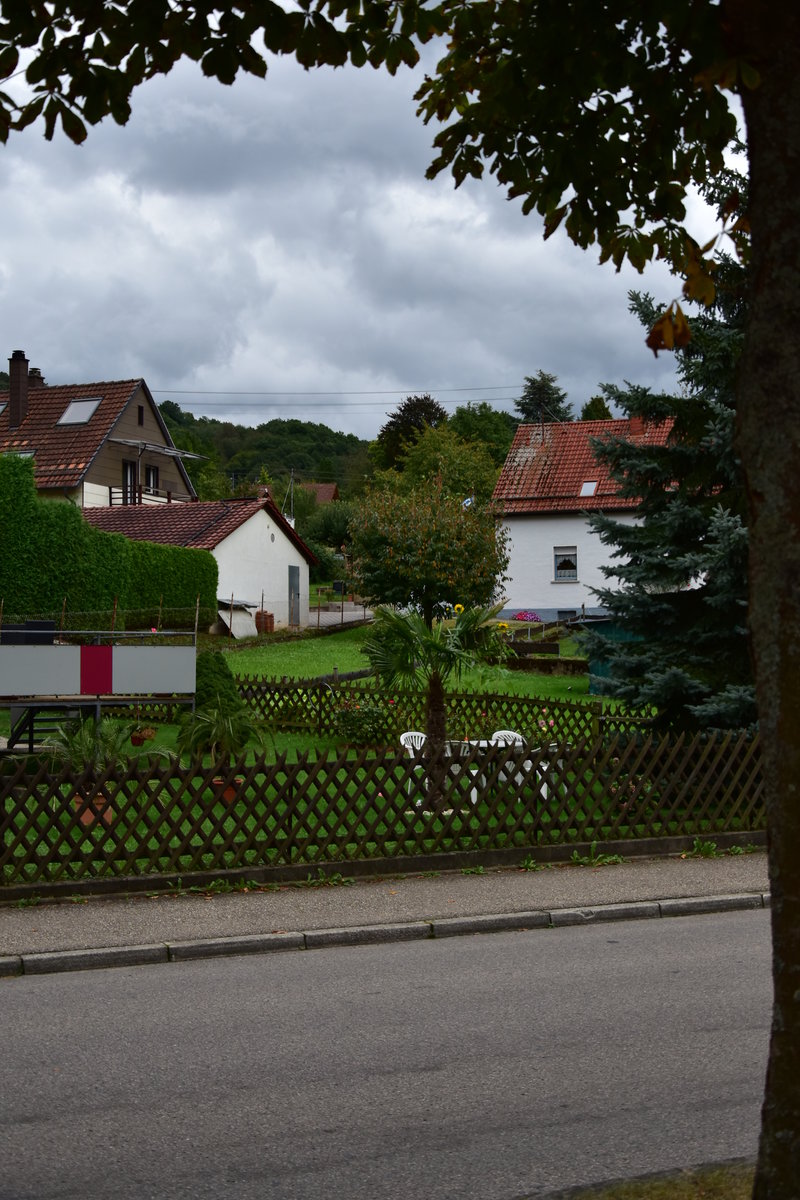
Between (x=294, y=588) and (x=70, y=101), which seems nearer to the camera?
(x=70, y=101)

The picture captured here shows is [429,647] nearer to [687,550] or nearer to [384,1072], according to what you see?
[687,550]

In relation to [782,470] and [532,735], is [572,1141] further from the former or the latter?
[532,735]

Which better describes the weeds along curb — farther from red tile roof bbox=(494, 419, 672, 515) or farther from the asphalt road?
red tile roof bbox=(494, 419, 672, 515)

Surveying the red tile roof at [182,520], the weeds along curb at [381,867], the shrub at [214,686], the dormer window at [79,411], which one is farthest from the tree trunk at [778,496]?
the dormer window at [79,411]

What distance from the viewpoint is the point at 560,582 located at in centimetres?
4797

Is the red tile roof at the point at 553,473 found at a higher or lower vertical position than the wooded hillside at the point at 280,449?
lower

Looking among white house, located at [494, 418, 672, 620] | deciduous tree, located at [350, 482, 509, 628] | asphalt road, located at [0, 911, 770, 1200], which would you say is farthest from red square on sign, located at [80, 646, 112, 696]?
white house, located at [494, 418, 672, 620]

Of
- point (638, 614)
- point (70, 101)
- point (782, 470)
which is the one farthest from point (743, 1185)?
point (638, 614)

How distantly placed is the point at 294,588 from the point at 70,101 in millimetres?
41988

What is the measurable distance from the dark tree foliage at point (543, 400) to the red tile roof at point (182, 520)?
50370mm

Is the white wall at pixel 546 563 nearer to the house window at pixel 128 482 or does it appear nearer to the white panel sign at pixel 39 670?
the house window at pixel 128 482

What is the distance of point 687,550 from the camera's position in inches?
567

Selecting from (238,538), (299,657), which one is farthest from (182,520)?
(299,657)

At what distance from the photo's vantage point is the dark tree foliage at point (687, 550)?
1365 cm
